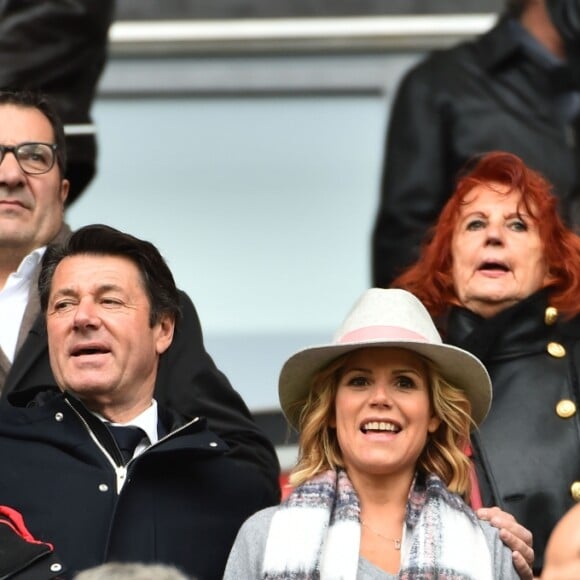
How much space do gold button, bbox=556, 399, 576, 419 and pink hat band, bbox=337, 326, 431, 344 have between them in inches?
29.3

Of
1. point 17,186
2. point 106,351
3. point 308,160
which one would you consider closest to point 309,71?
point 308,160

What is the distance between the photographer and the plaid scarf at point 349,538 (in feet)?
17.2

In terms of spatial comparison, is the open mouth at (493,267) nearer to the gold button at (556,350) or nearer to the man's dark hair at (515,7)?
the gold button at (556,350)

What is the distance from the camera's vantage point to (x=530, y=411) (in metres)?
6.15

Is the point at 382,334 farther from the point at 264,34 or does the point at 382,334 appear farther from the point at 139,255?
the point at 264,34

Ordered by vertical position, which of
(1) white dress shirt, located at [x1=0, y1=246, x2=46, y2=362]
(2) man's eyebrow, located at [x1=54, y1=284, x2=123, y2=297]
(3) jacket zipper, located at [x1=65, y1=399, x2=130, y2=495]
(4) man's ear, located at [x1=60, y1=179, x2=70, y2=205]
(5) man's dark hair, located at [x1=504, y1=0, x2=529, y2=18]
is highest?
(5) man's dark hair, located at [x1=504, y1=0, x2=529, y2=18]

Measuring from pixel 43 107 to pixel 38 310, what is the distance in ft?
2.21

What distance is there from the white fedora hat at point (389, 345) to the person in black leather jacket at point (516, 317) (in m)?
0.42

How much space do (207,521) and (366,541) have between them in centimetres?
44

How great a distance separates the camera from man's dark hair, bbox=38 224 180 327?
5.86m

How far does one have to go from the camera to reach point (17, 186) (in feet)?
21.0

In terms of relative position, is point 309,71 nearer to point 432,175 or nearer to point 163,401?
point 432,175

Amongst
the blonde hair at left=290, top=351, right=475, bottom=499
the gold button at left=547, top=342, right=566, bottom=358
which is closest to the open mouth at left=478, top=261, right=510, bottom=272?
the gold button at left=547, top=342, right=566, bottom=358

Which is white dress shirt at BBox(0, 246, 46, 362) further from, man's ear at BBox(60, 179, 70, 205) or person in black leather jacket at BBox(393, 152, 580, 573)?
person in black leather jacket at BBox(393, 152, 580, 573)
